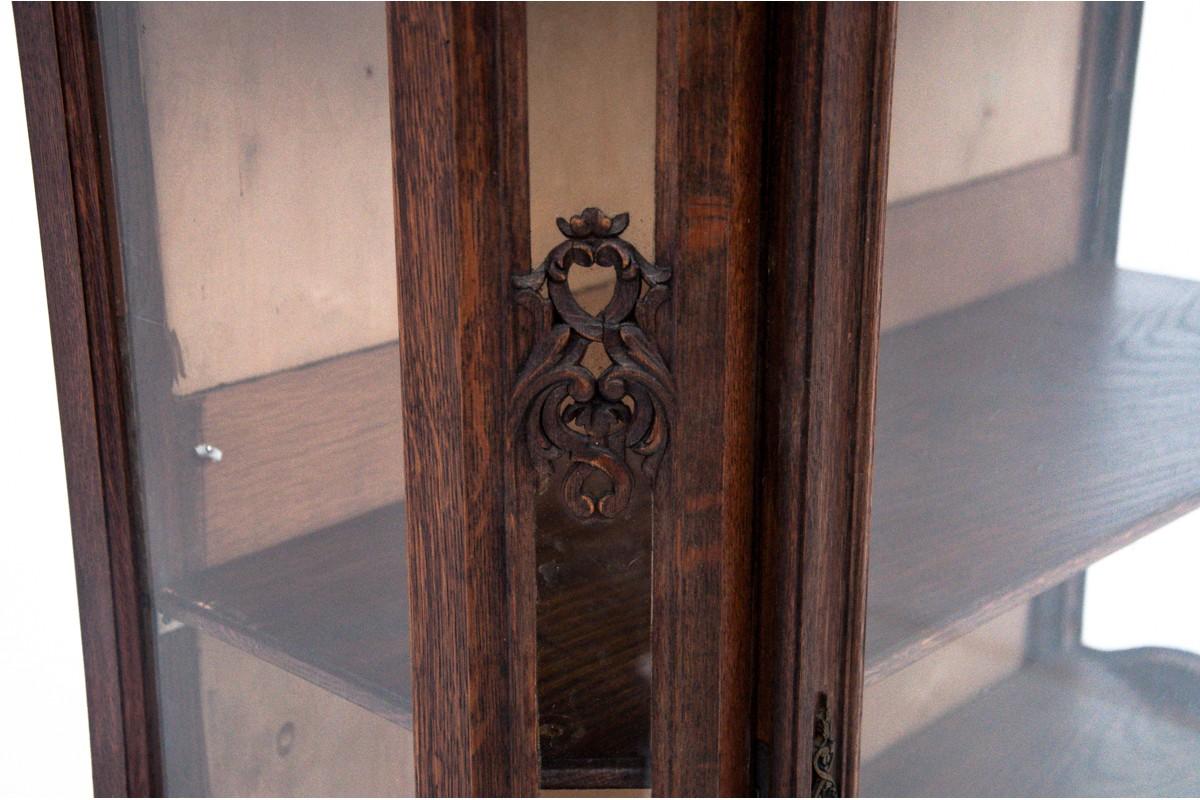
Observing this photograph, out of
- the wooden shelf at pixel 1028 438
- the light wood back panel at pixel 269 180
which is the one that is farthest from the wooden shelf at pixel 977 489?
the light wood back panel at pixel 269 180

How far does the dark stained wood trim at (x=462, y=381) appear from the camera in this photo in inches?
21.9

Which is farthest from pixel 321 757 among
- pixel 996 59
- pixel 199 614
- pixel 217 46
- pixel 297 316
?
pixel 996 59

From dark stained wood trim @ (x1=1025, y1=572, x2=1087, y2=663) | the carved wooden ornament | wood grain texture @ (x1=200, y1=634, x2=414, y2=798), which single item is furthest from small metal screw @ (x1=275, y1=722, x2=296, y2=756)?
dark stained wood trim @ (x1=1025, y1=572, x2=1087, y2=663)

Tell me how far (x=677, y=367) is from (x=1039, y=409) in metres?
0.16

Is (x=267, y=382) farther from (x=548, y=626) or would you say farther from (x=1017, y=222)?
(x=1017, y=222)

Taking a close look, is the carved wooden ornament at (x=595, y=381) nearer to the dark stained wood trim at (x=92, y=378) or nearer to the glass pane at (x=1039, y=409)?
the glass pane at (x=1039, y=409)

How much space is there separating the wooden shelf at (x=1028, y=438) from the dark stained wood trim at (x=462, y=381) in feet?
0.54

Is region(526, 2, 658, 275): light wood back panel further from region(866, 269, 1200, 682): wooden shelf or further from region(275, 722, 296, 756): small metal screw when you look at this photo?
→ region(275, 722, 296, 756): small metal screw

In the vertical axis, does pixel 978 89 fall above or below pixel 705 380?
above

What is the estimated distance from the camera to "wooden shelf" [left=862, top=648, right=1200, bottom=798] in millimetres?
611

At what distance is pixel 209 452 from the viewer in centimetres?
71

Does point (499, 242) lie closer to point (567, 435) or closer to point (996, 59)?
point (567, 435)

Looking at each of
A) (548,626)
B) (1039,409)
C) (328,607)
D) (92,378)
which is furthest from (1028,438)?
(92,378)

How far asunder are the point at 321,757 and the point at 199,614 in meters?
0.10
